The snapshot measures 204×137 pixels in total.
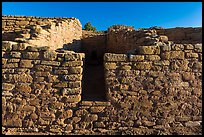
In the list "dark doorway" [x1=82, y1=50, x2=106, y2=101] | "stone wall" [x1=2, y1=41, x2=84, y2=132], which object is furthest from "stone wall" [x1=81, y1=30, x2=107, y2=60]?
"stone wall" [x1=2, y1=41, x2=84, y2=132]

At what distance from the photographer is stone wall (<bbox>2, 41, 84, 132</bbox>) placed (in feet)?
17.1

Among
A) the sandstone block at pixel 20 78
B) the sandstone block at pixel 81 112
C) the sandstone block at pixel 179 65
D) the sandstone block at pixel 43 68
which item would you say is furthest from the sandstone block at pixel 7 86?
the sandstone block at pixel 179 65

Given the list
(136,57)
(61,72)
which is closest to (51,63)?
(61,72)

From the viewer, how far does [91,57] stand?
37.7 ft

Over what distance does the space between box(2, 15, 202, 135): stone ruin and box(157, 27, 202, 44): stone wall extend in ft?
8.31

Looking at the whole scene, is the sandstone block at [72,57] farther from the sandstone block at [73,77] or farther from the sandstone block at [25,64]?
the sandstone block at [25,64]

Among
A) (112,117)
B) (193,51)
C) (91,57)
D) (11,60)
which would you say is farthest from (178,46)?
(91,57)

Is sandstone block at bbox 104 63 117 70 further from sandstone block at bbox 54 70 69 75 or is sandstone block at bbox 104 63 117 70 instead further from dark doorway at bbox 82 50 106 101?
sandstone block at bbox 54 70 69 75

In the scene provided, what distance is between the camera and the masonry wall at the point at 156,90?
5277mm

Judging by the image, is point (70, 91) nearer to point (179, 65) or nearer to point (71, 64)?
point (71, 64)

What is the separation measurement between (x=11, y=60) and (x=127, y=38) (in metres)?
4.48

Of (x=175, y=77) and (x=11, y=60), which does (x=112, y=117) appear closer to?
(x=175, y=77)

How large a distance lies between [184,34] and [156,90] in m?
3.70

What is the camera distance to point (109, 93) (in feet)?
17.4
